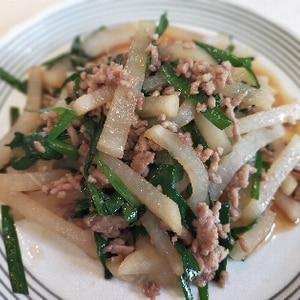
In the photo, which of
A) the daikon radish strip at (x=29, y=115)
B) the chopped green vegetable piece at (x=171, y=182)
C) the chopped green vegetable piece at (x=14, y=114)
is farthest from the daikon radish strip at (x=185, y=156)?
the chopped green vegetable piece at (x=14, y=114)

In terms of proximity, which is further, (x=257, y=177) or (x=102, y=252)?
(x=257, y=177)

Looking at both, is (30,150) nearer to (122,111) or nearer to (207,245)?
(122,111)

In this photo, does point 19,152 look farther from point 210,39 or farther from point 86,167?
point 210,39

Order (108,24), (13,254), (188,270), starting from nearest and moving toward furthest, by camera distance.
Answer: (188,270) → (13,254) → (108,24)

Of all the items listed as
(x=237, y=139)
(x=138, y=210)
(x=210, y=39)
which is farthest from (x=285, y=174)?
(x=210, y=39)

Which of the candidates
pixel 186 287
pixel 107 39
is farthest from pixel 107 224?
pixel 107 39

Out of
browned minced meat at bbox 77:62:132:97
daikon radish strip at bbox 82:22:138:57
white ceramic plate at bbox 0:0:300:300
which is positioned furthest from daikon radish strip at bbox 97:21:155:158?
daikon radish strip at bbox 82:22:138:57
